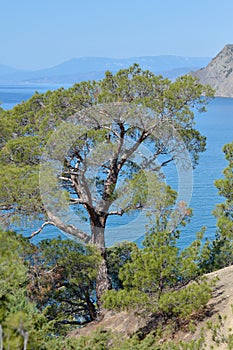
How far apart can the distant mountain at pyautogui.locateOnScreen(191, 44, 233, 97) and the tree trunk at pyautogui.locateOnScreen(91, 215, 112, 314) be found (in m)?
96.6

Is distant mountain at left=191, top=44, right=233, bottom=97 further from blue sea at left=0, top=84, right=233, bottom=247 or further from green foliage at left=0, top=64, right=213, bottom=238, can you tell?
green foliage at left=0, top=64, right=213, bottom=238

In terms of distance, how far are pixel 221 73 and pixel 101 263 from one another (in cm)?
10896

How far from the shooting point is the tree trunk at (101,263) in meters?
9.72

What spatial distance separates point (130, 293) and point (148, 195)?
245 centimetres

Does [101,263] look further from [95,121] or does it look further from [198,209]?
[198,209]

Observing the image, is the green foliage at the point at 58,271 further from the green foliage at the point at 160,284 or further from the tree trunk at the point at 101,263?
the green foliage at the point at 160,284

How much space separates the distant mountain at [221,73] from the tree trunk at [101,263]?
317 feet

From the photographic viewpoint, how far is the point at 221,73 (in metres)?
112

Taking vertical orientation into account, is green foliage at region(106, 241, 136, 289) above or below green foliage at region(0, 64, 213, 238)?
below

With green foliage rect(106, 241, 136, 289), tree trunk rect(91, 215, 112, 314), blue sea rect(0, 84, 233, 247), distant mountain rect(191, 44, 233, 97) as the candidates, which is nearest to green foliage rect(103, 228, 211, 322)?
tree trunk rect(91, 215, 112, 314)

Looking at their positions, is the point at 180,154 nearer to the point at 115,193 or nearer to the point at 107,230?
the point at 115,193

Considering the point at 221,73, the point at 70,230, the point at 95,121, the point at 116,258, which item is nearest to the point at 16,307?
the point at 70,230

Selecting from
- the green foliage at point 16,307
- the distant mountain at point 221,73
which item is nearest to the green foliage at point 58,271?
the green foliage at point 16,307

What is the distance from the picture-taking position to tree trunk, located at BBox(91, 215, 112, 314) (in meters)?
9.72
